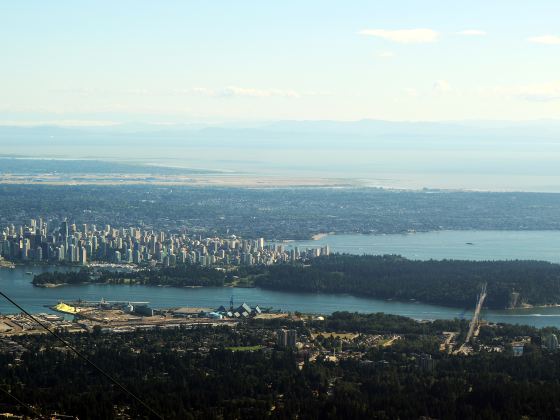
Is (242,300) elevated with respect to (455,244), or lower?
lower

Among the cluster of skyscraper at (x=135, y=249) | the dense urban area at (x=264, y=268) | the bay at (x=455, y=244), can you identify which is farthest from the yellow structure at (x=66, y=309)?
the bay at (x=455, y=244)

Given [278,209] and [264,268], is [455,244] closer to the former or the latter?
[264,268]

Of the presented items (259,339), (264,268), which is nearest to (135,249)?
(264,268)

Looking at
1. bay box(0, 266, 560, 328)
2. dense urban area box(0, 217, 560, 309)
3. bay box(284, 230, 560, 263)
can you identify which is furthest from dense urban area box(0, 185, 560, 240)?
bay box(0, 266, 560, 328)

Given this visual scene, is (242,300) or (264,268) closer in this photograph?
(242,300)

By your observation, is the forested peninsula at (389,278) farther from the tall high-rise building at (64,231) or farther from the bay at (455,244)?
the tall high-rise building at (64,231)

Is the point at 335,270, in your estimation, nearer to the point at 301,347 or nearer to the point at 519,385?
the point at 301,347

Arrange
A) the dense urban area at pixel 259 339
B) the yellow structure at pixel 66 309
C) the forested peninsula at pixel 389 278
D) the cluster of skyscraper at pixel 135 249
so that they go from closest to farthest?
1. the dense urban area at pixel 259 339
2. the yellow structure at pixel 66 309
3. the forested peninsula at pixel 389 278
4. the cluster of skyscraper at pixel 135 249

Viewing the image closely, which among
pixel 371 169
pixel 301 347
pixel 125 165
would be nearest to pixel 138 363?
pixel 301 347
